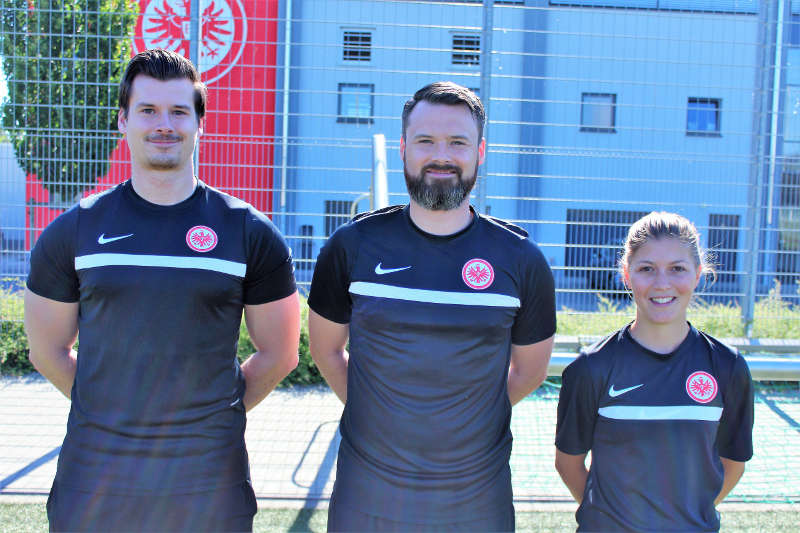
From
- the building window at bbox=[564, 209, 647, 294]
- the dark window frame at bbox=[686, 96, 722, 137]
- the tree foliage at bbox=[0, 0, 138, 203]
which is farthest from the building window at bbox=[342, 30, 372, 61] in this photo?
the dark window frame at bbox=[686, 96, 722, 137]

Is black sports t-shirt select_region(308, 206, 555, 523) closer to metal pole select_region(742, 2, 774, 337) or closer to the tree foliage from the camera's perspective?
the tree foliage

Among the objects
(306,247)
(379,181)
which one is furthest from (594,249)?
(379,181)

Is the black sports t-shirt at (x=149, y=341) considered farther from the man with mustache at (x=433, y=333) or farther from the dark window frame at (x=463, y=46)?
the dark window frame at (x=463, y=46)

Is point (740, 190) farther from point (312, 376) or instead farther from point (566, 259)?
point (312, 376)

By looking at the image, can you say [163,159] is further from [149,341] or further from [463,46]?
[463,46]

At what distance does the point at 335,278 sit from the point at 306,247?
13.5 ft

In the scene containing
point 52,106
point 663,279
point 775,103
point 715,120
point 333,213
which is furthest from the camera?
point 715,120

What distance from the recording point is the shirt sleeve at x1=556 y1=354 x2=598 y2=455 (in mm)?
1938

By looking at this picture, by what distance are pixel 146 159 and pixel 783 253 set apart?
606 centimetres

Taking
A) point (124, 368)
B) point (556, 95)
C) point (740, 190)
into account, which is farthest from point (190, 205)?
point (556, 95)

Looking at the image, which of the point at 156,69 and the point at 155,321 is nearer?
the point at 155,321

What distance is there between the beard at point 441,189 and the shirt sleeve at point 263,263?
1.60ft

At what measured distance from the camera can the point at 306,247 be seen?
6.09 meters

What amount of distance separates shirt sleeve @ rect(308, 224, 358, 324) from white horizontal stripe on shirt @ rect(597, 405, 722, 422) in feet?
2.98
